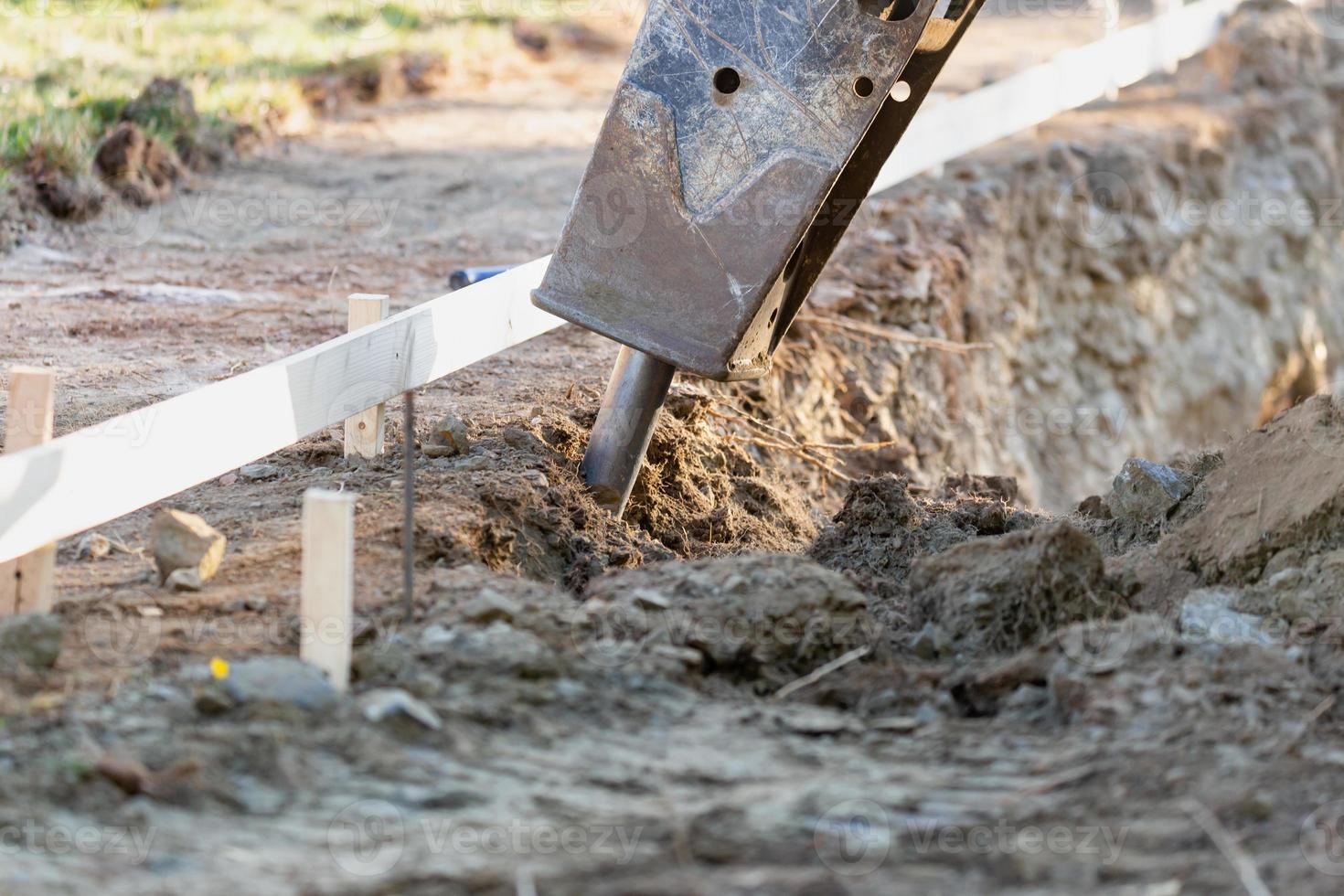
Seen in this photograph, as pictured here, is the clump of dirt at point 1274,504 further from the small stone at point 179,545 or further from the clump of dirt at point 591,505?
the small stone at point 179,545

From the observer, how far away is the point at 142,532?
4.18 m

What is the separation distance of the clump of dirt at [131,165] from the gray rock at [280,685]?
640cm

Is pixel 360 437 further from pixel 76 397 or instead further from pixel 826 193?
pixel 826 193

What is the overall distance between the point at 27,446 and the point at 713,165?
2.01m

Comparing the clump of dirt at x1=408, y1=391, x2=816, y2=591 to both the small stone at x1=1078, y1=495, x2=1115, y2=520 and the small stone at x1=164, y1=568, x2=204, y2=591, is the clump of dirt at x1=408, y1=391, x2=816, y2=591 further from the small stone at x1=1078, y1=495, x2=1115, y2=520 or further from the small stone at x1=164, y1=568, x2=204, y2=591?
the small stone at x1=1078, y1=495, x2=1115, y2=520

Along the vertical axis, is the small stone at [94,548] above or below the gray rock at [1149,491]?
below

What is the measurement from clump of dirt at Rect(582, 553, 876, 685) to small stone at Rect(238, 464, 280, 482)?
160cm

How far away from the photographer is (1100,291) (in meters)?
10.5

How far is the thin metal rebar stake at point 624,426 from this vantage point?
183 inches

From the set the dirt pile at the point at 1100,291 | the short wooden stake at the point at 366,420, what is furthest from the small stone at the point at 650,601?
the dirt pile at the point at 1100,291

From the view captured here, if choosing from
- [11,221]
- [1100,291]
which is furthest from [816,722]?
[1100,291]

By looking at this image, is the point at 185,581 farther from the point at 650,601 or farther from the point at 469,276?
the point at 469,276

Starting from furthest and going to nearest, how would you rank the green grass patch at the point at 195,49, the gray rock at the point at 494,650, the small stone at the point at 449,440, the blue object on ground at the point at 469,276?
the green grass patch at the point at 195,49 < the blue object on ground at the point at 469,276 < the small stone at the point at 449,440 < the gray rock at the point at 494,650

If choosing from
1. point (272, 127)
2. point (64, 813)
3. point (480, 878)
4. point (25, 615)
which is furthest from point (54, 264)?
point (480, 878)
